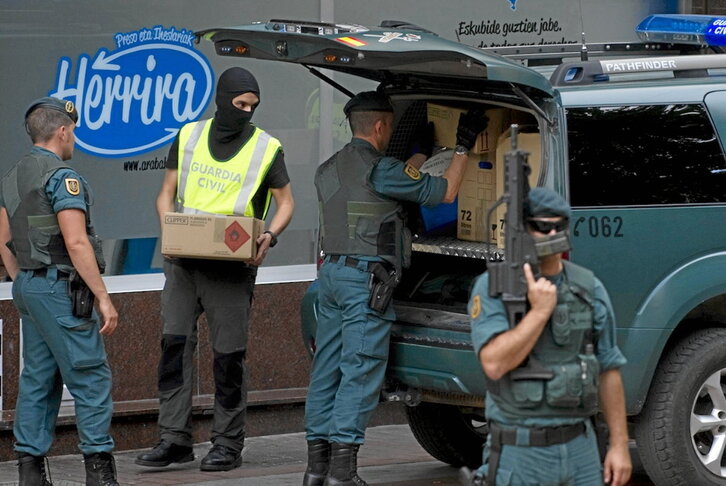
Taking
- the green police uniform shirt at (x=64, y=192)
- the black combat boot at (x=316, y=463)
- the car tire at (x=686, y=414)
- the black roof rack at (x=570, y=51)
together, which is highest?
the black roof rack at (x=570, y=51)

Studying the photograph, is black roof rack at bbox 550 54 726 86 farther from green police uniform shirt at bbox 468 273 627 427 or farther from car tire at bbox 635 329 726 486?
green police uniform shirt at bbox 468 273 627 427

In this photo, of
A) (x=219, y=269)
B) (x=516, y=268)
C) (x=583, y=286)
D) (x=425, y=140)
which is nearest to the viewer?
(x=516, y=268)

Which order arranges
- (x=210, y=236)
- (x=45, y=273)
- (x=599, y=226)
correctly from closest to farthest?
(x=599, y=226), (x=45, y=273), (x=210, y=236)

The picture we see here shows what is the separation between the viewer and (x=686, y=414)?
6.62 meters

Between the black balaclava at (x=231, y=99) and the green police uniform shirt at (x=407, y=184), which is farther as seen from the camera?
the black balaclava at (x=231, y=99)

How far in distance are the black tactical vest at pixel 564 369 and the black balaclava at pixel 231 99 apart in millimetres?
3039

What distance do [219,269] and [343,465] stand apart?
52.8 inches

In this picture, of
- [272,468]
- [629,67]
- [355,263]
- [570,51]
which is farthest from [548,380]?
[272,468]

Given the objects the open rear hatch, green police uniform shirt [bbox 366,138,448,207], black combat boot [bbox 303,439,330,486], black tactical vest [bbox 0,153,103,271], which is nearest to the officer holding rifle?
the open rear hatch

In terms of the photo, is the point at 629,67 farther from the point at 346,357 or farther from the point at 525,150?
the point at 346,357

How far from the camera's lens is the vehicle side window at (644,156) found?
6.53 m

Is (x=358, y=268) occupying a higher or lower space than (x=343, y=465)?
higher

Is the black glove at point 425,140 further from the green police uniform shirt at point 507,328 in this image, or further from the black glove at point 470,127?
the green police uniform shirt at point 507,328

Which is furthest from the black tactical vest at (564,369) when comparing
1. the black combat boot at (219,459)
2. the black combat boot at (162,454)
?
the black combat boot at (162,454)
